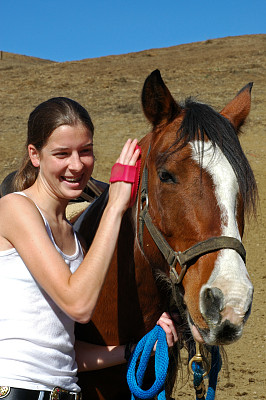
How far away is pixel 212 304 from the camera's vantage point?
1611 millimetres

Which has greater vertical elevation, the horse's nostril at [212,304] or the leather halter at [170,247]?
the leather halter at [170,247]

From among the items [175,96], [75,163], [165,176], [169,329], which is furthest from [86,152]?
[175,96]

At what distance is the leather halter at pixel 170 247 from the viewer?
1.67 metres

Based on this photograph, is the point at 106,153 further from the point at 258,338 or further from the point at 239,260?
the point at 239,260

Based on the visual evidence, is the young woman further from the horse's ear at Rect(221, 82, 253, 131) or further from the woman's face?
the horse's ear at Rect(221, 82, 253, 131)

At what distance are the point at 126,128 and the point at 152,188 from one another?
471 inches

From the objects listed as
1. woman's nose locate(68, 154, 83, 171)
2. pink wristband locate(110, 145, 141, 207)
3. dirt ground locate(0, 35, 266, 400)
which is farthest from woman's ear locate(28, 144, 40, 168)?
dirt ground locate(0, 35, 266, 400)

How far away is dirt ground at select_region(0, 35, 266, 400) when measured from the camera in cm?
518

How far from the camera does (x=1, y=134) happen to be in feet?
47.3

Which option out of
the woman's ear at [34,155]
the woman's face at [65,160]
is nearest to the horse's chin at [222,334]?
the woman's face at [65,160]

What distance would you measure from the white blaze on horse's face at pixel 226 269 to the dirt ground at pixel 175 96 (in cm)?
300

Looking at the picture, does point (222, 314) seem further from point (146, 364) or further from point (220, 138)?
point (220, 138)

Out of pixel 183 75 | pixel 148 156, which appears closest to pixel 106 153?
pixel 183 75

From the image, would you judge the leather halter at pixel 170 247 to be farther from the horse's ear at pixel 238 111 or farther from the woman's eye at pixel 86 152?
the horse's ear at pixel 238 111
